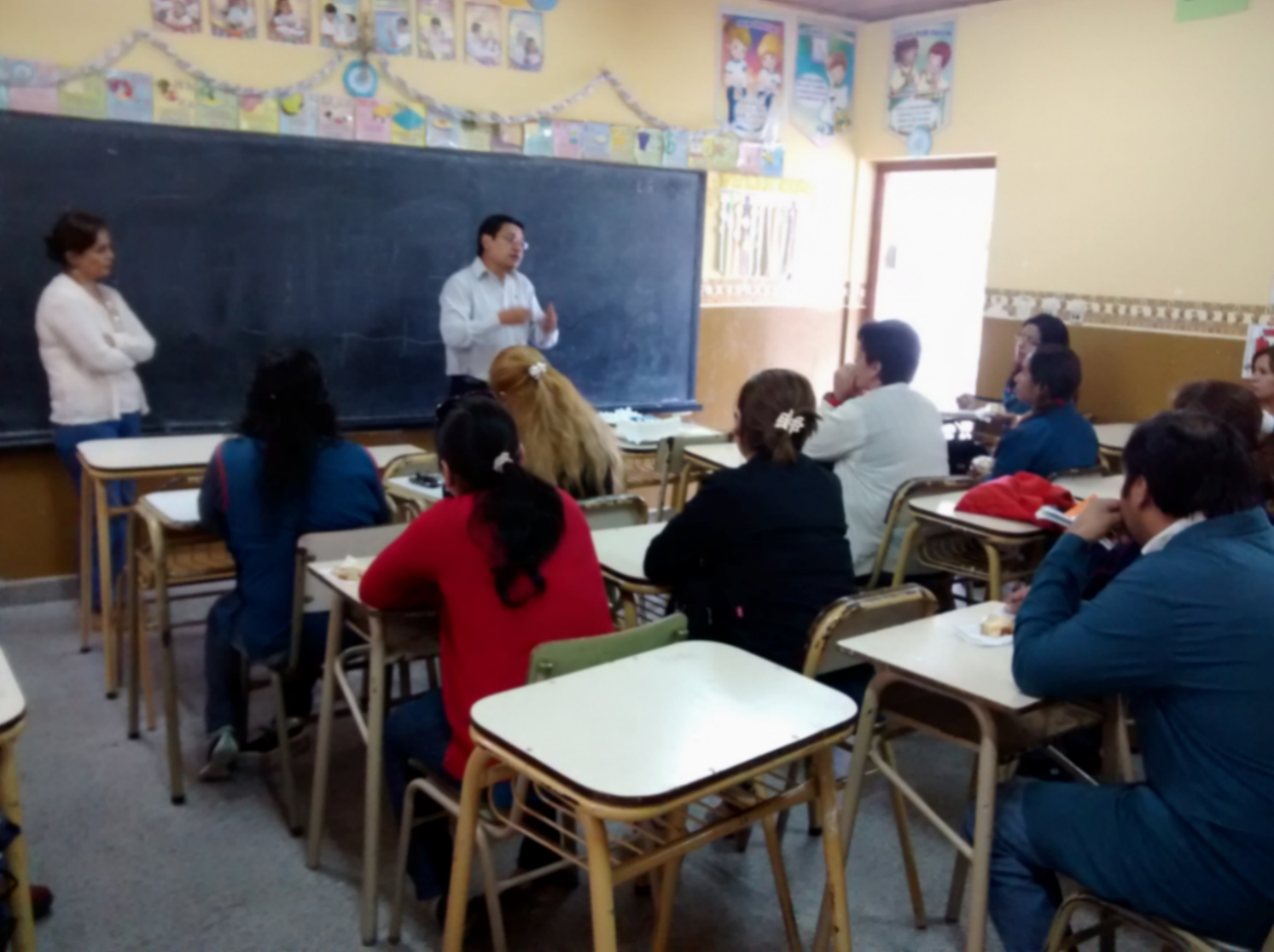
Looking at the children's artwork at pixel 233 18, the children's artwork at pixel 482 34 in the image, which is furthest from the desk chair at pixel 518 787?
the children's artwork at pixel 482 34

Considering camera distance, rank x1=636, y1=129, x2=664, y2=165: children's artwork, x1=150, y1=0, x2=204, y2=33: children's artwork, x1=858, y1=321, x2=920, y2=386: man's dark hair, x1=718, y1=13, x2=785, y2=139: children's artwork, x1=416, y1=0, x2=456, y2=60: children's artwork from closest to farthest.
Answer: x1=858, y1=321, x2=920, y2=386: man's dark hair
x1=150, y1=0, x2=204, y2=33: children's artwork
x1=416, y1=0, x2=456, y2=60: children's artwork
x1=636, y1=129, x2=664, y2=165: children's artwork
x1=718, y1=13, x2=785, y2=139: children's artwork

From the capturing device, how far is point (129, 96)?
4109 millimetres

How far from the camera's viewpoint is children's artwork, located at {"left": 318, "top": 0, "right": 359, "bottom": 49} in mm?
4477

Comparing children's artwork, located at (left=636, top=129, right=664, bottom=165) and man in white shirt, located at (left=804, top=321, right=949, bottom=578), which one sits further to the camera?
children's artwork, located at (left=636, top=129, right=664, bottom=165)

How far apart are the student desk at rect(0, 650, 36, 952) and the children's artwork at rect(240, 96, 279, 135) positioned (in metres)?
3.24

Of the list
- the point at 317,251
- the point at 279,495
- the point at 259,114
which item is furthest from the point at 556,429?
the point at 259,114

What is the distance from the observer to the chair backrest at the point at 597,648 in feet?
6.06

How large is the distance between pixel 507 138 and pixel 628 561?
306 cm

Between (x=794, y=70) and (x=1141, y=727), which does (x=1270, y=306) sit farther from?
(x=1141, y=727)

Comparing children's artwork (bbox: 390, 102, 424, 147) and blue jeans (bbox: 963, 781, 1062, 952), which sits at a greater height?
children's artwork (bbox: 390, 102, 424, 147)

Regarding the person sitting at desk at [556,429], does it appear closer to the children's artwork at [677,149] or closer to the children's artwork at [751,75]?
the children's artwork at [677,149]

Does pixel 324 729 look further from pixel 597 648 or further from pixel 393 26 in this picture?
pixel 393 26

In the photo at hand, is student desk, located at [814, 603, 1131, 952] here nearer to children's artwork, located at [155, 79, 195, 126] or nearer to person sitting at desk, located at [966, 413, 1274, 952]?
person sitting at desk, located at [966, 413, 1274, 952]

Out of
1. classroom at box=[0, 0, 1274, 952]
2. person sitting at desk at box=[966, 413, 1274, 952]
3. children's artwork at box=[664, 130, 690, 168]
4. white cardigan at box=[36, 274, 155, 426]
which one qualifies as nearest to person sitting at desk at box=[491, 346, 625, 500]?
classroom at box=[0, 0, 1274, 952]
